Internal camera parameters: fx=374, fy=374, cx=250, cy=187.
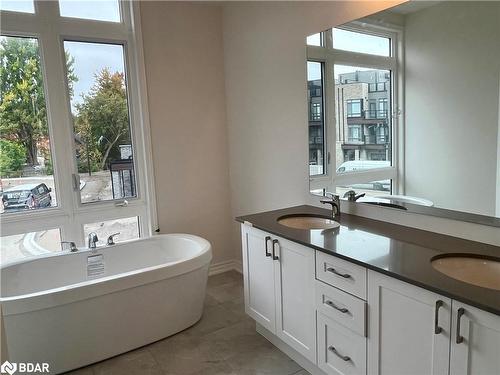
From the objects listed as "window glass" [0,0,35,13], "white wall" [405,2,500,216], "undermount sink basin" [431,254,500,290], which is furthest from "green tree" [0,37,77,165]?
"undermount sink basin" [431,254,500,290]

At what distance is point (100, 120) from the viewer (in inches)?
133

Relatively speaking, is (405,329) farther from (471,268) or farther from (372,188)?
(372,188)

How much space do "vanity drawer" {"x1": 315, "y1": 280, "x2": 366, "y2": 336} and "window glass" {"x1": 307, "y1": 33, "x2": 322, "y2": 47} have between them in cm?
169

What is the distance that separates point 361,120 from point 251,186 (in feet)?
4.77

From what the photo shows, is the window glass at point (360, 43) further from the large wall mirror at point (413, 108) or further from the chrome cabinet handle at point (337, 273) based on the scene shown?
the chrome cabinet handle at point (337, 273)

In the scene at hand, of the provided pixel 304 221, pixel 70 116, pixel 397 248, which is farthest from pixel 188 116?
pixel 397 248

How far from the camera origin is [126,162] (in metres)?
3.52

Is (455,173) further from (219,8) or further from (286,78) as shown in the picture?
(219,8)

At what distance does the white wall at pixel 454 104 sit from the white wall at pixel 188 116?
2.14 m

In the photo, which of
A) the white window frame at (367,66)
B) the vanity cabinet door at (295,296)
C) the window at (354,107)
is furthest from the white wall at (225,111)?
the vanity cabinet door at (295,296)

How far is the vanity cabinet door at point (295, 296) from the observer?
210 cm

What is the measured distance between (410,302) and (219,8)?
10.9 ft

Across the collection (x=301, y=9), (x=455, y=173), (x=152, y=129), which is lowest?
(x=455, y=173)

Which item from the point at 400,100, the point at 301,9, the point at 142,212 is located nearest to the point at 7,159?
the point at 142,212
